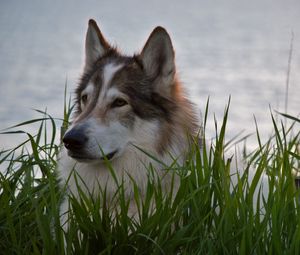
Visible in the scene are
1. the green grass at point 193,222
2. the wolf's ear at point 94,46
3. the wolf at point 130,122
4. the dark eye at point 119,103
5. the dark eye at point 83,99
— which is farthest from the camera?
the wolf's ear at point 94,46

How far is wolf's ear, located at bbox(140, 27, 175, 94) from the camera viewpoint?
14.8 ft

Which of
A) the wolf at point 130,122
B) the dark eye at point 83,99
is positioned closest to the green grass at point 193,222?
the wolf at point 130,122

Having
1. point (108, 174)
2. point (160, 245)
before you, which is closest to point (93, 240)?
point (160, 245)

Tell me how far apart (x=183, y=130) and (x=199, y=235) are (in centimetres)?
107

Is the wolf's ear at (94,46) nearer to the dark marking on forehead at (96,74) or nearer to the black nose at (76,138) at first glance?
the dark marking on forehead at (96,74)

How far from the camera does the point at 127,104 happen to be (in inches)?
173

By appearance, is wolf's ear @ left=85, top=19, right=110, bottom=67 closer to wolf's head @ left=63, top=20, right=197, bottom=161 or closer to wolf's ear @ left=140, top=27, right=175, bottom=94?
wolf's head @ left=63, top=20, right=197, bottom=161

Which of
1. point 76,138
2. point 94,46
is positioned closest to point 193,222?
point 76,138

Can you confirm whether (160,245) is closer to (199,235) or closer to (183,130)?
(199,235)

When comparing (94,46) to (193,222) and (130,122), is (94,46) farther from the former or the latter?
(193,222)

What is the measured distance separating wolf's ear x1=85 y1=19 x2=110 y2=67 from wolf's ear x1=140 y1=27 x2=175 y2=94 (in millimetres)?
501

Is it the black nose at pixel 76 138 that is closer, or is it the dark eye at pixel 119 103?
the black nose at pixel 76 138

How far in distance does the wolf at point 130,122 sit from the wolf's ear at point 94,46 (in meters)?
0.29

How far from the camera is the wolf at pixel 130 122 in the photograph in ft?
13.7
